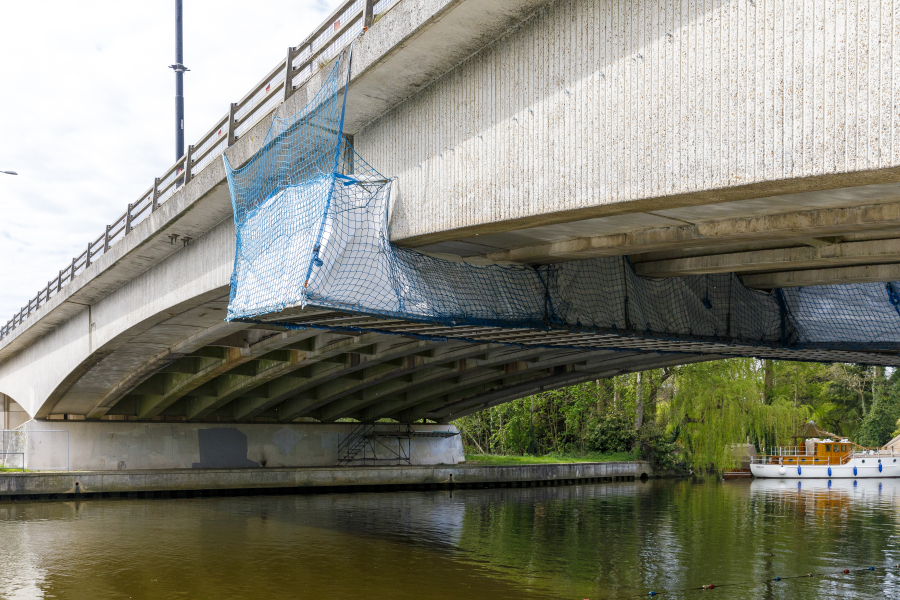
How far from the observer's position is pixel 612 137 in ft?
24.5

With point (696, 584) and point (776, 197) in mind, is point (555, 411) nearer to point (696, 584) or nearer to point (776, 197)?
point (696, 584)

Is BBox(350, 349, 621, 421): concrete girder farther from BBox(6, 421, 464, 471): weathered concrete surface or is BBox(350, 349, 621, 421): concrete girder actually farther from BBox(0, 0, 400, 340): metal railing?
BBox(0, 0, 400, 340): metal railing

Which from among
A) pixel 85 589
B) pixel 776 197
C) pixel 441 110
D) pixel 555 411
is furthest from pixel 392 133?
pixel 555 411

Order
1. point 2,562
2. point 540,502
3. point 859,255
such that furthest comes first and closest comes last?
point 540,502 → point 2,562 → point 859,255

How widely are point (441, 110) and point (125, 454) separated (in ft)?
70.7

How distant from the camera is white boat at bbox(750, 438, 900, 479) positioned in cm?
3859

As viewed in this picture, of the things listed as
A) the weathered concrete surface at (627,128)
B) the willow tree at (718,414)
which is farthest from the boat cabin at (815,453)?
the weathered concrete surface at (627,128)

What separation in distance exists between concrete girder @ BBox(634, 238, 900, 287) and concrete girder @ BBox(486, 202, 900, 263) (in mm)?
705

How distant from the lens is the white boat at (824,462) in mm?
38594

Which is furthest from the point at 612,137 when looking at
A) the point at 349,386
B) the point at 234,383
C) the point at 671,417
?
the point at 671,417

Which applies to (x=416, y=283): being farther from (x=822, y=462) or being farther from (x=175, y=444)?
(x=822, y=462)

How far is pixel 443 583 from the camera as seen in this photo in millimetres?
12109

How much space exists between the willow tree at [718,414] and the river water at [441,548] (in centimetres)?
1100

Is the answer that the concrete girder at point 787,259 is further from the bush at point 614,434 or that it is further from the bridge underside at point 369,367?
the bush at point 614,434
